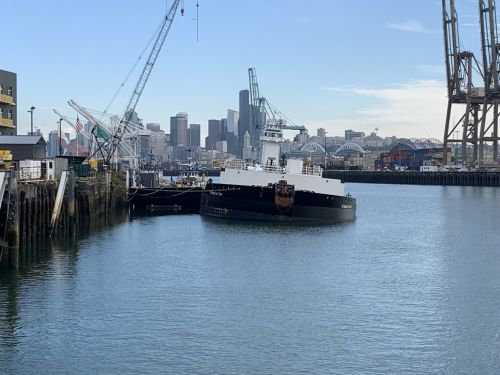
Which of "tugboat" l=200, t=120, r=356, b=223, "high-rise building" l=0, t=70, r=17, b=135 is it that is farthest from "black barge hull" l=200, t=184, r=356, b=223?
"high-rise building" l=0, t=70, r=17, b=135

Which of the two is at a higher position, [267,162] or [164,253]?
[267,162]

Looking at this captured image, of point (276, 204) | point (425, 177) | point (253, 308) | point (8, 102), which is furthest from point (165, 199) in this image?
point (425, 177)

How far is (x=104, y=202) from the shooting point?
2584 inches

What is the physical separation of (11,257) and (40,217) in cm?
907

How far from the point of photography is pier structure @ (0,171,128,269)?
3177 cm

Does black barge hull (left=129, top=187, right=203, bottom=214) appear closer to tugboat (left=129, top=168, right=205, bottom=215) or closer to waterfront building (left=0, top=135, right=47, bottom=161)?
tugboat (left=129, top=168, right=205, bottom=215)

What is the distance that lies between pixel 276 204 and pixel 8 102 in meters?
27.2

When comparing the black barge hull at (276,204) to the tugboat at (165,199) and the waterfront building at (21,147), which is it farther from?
the waterfront building at (21,147)

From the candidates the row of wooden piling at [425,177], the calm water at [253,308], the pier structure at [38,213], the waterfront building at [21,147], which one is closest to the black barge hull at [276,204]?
the calm water at [253,308]

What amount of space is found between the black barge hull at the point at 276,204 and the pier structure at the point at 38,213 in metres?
10.8

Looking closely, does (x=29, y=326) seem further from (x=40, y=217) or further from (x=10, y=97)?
(x=10, y=97)

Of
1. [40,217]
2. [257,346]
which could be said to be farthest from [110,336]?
[40,217]

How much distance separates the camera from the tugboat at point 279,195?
5725 cm

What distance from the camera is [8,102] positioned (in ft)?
218
